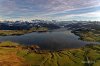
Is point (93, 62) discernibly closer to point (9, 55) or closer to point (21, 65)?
point (21, 65)

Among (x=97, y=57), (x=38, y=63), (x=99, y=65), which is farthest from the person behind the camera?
(x=97, y=57)

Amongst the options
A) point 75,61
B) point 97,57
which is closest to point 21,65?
point 75,61

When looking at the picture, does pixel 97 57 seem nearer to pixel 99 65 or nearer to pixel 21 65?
pixel 99 65

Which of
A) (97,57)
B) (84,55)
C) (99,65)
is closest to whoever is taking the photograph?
(99,65)

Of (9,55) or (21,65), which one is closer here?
(21,65)

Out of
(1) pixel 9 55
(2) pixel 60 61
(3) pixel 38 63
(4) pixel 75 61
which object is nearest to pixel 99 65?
(4) pixel 75 61

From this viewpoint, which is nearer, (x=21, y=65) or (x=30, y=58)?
(x=21, y=65)

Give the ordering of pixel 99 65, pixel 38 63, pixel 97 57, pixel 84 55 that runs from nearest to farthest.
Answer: pixel 99 65
pixel 38 63
pixel 97 57
pixel 84 55
